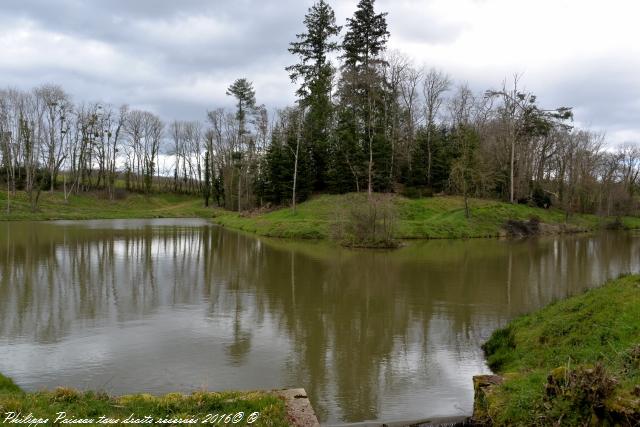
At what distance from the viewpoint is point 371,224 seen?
2698 cm

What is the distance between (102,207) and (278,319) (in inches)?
2196

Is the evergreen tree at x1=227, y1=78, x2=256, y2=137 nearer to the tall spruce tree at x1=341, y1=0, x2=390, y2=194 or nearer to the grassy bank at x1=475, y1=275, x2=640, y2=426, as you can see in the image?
the tall spruce tree at x1=341, y1=0, x2=390, y2=194

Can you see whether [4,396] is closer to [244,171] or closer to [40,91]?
[244,171]

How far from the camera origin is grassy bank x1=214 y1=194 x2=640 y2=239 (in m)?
33.3

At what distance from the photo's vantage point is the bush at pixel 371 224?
2655 centimetres

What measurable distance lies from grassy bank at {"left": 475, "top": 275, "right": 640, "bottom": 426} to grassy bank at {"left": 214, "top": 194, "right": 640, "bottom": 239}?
19.4 metres

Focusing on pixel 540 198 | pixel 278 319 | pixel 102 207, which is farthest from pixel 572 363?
pixel 102 207

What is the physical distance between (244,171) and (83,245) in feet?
100

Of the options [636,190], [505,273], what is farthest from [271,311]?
[636,190]

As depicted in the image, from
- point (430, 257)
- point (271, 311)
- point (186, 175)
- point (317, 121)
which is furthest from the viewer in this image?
point (186, 175)

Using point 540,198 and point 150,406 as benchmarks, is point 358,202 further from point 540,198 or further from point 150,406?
point 540,198

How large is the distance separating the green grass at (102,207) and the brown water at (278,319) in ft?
94.4

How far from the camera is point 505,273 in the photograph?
18953 millimetres

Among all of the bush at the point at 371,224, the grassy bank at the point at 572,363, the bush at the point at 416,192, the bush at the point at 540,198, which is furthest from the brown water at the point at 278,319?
the bush at the point at 540,198
